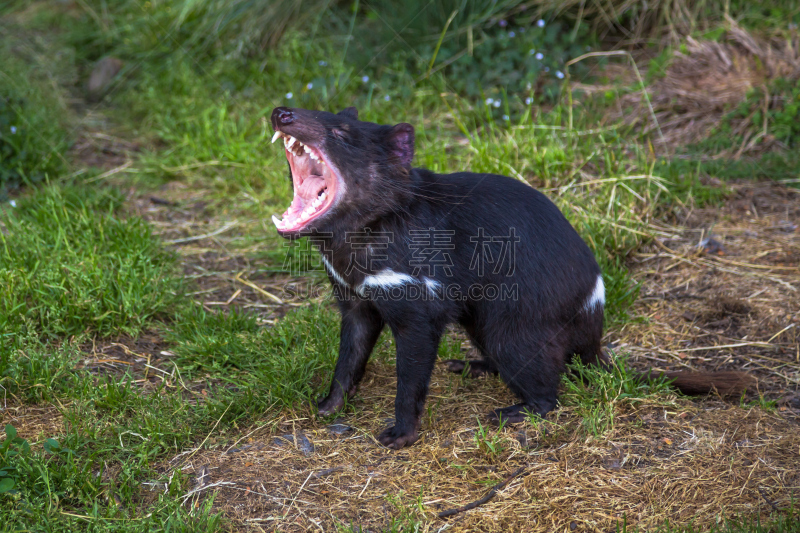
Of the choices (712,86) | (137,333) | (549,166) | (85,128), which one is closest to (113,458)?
(137,333)

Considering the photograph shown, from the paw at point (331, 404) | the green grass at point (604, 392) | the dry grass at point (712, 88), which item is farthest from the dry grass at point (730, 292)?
the paw at point (331, 404)

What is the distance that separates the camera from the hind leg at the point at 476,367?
2891mm

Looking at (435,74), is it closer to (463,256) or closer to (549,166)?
(549,166)

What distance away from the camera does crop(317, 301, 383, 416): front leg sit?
2.63 metres

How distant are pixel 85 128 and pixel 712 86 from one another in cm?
458

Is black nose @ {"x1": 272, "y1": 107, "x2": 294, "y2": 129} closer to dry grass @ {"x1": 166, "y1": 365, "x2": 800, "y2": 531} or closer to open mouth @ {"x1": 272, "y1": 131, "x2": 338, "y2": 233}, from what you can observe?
open mouth @ {"x1": 272, "y1": 131, "x2": 338, "y2": 233}

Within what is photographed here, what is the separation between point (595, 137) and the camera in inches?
175

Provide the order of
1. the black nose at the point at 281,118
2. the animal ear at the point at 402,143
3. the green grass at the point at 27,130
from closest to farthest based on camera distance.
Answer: the black nose at the point at 281,118 → the animal ear at the point at 402,143 → the green grass at the point at 27,130

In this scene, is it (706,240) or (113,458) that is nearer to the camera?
(113,458)

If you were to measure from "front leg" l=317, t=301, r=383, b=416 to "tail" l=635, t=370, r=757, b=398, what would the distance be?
1044mm

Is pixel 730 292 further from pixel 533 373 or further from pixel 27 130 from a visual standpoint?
pixel 27 130

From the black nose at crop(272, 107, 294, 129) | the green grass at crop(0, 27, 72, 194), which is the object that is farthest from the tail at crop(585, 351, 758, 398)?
the green grass at crop(0, 27, 72, 194)

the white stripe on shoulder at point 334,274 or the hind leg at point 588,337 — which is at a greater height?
the white stripe on shoulder at point 334,274

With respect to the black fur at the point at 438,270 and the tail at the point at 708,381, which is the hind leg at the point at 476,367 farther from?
the tail at the point at 708,381
